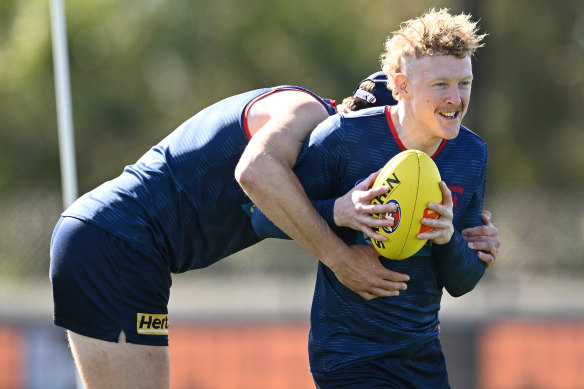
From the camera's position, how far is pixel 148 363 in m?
3.73

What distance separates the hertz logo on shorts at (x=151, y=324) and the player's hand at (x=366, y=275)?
0.82 meters

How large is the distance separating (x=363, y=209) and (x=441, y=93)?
536mm

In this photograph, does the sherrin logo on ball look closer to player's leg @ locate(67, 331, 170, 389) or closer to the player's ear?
the player's ear

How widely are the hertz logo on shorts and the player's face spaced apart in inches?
53.9

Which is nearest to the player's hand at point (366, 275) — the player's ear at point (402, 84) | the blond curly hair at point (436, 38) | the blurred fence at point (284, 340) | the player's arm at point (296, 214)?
the player's arm at point (296, 214)

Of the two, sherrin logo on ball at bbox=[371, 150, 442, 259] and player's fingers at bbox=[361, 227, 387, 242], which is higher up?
sherrin logo on ball at bbox=[371, 150, 442, 259]

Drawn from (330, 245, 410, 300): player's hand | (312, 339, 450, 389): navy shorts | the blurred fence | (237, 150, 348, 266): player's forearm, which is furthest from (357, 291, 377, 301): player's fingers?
the blurred fence

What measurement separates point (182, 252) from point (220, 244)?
6.9 inches

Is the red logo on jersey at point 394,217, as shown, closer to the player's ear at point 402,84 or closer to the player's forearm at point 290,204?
the player's forearm at point 290,204

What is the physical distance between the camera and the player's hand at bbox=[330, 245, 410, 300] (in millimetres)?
3393

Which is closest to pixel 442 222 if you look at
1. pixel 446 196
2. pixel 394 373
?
pixel 446 196

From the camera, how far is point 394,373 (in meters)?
3.55

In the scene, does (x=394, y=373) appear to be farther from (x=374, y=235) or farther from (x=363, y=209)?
(x=363, y=209)

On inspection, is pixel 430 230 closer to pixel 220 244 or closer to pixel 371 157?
pixel 371 157
